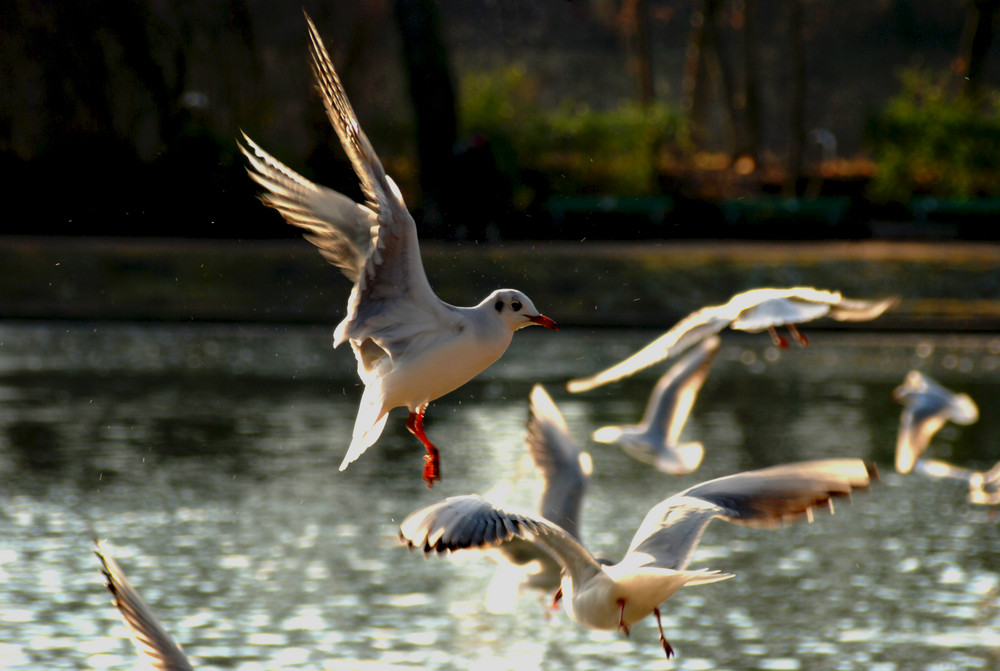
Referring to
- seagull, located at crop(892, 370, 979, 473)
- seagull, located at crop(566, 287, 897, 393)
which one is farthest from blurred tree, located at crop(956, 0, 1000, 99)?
seagull, located at crop(566, 287, 897, 393)

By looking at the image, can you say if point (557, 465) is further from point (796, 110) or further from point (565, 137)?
point (796, 110)

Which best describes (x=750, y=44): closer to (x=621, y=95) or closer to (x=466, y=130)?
(x=621, y=95)

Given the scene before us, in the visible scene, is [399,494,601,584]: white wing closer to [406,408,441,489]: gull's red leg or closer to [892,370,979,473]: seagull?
[406,408,441,489]: gull's red leg

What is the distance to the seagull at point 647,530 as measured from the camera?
420 cm

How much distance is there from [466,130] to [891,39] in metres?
17.6

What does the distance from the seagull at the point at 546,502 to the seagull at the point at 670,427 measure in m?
0.72

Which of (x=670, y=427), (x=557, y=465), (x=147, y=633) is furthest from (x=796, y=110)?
(x=147, y=633)

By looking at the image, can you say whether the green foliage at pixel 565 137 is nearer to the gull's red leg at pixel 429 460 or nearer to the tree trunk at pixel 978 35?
the tree trunk at pixel 978 35

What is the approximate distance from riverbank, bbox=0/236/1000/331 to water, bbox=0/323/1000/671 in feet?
6.56

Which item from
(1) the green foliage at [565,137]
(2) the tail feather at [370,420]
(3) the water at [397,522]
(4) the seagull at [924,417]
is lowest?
(3) the water at [397,522]

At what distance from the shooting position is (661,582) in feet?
14.9

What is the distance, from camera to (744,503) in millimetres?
5203

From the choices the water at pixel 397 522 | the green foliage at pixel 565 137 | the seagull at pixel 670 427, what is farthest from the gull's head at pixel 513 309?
the green foliage at pixel 565 137

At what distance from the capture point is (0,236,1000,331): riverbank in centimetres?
1966
